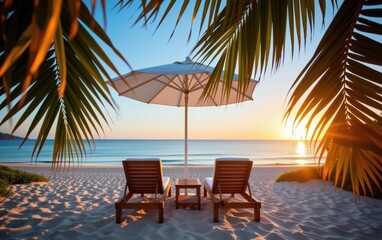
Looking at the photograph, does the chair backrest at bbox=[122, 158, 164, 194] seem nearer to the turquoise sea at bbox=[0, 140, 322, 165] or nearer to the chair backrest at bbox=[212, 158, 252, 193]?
the chair backrest at bbox=[212, 158, 252, 193]

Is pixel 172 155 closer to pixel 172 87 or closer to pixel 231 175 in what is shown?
pixel 172 87

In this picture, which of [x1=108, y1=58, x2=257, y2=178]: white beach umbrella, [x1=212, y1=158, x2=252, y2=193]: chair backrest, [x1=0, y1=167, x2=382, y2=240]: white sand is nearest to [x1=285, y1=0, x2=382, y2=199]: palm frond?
[x1=0, y1=167, x2=382, y2=240]: white sand

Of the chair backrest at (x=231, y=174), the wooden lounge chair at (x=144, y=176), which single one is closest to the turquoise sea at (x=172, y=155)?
the chair backrest at (x=231, y=174)

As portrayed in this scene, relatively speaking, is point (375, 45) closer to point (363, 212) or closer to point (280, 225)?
point (280, 225)

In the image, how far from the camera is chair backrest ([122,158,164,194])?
3812 mm

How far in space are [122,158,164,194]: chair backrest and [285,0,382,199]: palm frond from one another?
287 cm

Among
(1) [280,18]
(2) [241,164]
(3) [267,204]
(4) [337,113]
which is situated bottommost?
(3) [267,204]

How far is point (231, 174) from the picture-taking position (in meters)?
3.98

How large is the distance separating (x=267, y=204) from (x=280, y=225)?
4.24ft

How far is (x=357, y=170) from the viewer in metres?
1.47

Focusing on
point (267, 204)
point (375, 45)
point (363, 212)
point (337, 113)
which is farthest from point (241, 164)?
point (375, 45)

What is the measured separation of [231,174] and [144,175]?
4.70 feet

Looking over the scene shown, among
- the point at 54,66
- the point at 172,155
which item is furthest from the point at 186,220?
the point at 172,155

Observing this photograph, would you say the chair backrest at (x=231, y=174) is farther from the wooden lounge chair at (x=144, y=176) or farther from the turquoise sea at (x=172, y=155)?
the turquoise sea at (x=172, y=155)
